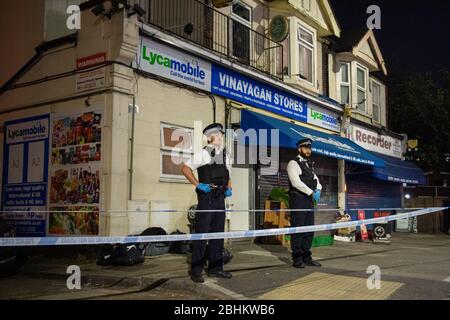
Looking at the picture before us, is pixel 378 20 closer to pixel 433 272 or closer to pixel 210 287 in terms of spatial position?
pixel 433 272

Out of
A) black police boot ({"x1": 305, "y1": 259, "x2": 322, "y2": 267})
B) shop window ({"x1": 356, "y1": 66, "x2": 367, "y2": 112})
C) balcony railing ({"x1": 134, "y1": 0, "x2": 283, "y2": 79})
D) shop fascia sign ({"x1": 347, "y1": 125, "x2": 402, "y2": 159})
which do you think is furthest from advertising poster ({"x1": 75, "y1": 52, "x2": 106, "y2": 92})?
shop window ({"x1": 356, "y1": 66, "x2": 367, "y2": 112})

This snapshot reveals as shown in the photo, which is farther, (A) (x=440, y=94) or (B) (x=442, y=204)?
(A) (x=440, y=94)

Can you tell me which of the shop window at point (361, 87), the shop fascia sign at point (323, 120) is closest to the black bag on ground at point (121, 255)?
the shop fascia sign at point (323, 120)

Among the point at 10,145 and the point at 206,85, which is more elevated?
the point at 206,85

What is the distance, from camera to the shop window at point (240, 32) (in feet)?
39.9

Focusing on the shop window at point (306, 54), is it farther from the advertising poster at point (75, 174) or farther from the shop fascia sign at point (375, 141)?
the advertising poster at point (75, 174)

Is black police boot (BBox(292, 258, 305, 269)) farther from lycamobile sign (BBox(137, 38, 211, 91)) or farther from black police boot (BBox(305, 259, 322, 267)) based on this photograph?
lycamobile sign (BBox(137, 38, 211, 91))

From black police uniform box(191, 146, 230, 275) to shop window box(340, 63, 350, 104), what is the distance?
11.5 meters

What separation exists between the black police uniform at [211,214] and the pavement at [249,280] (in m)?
0.28

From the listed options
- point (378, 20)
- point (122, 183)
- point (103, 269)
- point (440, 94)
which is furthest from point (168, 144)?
point (440, 94)

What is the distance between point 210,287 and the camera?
5645 mm

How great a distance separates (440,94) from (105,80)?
19.2 metres
